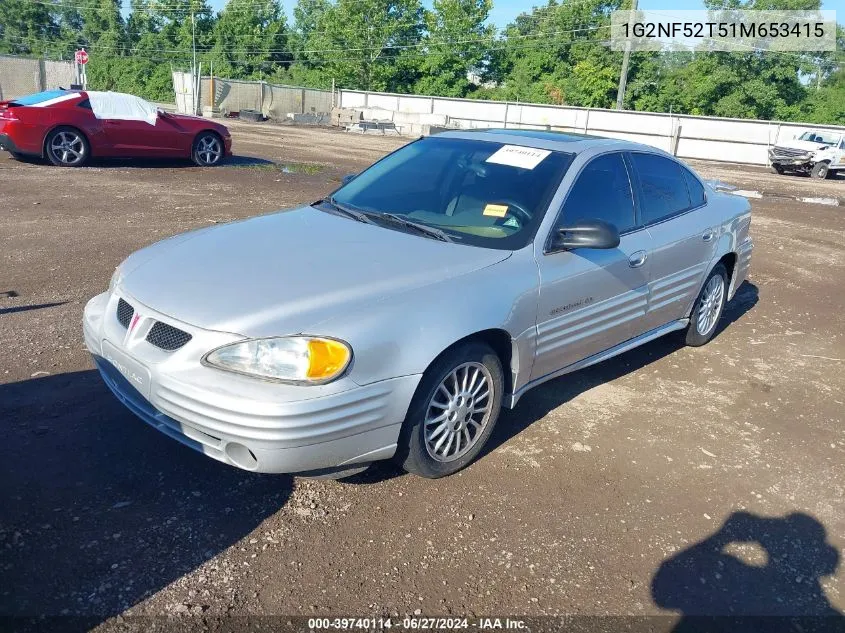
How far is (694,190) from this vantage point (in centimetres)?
563

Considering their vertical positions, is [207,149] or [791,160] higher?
[791,160]

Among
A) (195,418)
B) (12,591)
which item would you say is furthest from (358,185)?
(12,591)

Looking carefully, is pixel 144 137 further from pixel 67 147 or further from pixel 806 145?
pixel 806 145

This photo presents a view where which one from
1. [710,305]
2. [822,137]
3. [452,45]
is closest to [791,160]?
[822,137]

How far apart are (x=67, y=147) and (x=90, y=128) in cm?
52

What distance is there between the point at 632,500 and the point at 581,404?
1.13 meters

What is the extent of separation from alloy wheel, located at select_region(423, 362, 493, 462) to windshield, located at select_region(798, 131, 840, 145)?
2790cm

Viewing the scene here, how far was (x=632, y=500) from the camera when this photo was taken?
365cm

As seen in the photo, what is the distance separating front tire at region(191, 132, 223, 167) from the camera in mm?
14461

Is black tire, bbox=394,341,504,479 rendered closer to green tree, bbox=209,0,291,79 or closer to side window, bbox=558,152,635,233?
side window, bbox=558,152,635,233

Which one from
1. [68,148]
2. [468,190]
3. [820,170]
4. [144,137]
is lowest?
[68,148]

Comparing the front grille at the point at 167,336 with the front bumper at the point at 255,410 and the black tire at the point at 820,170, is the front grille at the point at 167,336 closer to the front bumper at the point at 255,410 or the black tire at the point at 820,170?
the front bumper at the point at 255,410

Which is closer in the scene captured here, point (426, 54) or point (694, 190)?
point (694, 190)

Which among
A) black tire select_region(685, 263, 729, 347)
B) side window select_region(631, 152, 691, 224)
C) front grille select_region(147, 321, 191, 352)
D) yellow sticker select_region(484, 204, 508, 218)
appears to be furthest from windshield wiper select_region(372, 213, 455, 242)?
black tire select_region(685, 263, 729, 347)
